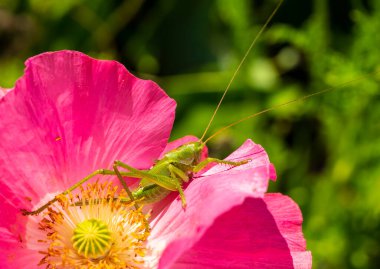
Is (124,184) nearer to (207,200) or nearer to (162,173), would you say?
(162,173)

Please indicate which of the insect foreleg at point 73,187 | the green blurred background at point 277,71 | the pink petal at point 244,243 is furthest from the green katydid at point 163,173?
the green blurred background at point 277,71

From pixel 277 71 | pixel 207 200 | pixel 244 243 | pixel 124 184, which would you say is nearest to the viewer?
pixel 207 200

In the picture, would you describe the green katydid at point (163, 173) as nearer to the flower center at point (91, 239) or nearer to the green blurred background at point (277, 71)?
the flower center at point (91, 239)

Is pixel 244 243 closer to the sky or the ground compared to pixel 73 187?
closer to the ground

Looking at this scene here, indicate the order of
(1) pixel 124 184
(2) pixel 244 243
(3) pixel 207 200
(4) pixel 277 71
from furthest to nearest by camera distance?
Answer: 1. (4) pixel 277 71
2. (1) pixel 124 184
3. (2) pixel 244 243
4. (3) pixel 207 200

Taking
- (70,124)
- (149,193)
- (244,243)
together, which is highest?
(70,124)

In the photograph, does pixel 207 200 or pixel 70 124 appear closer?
pixel 207 200

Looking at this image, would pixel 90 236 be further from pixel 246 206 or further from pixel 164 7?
pixel 164 7

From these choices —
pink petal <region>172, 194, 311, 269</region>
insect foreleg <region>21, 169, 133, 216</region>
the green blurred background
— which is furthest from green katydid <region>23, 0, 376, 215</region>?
the green blurred background

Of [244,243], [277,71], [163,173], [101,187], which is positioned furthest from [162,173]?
[277,71]
